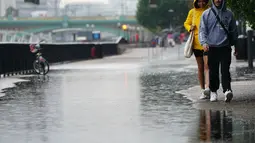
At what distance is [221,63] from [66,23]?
15194 cm

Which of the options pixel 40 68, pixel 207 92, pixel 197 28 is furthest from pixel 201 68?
pixel 40 68

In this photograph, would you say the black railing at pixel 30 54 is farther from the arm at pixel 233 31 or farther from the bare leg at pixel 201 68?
the arm at pixel 233 31

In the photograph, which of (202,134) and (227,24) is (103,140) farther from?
(227,24)

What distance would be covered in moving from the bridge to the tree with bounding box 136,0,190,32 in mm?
34303

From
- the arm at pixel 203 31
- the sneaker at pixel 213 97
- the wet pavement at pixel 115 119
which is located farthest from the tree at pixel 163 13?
the arm at pixel 203 31

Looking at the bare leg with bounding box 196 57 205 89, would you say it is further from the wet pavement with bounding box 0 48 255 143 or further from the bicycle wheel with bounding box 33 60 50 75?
the bicycle wheel with bounding box 33 60 50 75

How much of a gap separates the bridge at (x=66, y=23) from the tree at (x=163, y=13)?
113 feet

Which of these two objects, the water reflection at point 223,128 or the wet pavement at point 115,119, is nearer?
the water reflection at point 223,128

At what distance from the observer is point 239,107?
37.5 feet

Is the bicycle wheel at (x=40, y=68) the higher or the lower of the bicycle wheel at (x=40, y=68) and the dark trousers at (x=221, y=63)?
the lower

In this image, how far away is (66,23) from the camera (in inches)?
6432

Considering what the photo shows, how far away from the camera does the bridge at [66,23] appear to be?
163 meters

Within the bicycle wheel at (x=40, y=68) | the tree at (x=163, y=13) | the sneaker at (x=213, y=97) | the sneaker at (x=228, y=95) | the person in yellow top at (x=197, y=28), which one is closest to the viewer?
the sneaker at (x=228, y=95)

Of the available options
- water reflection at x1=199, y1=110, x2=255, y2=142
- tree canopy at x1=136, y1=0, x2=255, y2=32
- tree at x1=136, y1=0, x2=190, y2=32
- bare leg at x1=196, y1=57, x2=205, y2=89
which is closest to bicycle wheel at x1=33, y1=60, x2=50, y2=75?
bare leg at x1=196, y1=57, x2=205, y2=89
